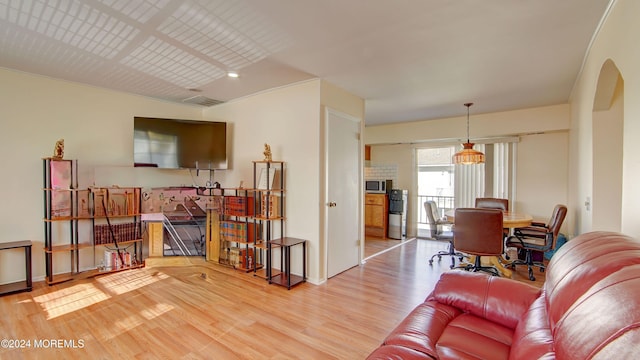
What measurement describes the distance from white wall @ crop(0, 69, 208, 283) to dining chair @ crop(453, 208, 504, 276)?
4656mm

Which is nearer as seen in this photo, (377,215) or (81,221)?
(81,221)

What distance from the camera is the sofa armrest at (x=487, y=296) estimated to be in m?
1.62

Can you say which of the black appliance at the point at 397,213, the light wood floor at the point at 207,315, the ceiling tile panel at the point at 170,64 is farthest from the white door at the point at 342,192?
the black appliance at the point at 397,213

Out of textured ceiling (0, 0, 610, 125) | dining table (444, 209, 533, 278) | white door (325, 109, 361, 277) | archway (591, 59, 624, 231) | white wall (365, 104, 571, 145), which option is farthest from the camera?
white wall (365, 104, 571, 145)

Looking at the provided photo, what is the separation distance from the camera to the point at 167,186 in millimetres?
4559

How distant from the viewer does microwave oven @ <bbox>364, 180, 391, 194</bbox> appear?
248 inches

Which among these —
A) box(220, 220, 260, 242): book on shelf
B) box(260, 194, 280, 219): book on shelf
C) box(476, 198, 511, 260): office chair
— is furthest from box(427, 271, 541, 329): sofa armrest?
box(476, 198, 511, 260): office chair

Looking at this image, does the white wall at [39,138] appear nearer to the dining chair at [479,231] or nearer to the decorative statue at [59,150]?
the decorative statue at [59,150]

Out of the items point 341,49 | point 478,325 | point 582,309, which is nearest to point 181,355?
point 478,325

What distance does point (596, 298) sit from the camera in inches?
32.5

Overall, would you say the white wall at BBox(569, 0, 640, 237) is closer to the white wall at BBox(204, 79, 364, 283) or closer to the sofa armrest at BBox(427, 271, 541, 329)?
the sofa armrest at BBox(427, 271, 541, 329)

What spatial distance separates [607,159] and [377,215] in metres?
4.02

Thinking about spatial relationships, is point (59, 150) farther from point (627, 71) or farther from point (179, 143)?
point (627, 71)

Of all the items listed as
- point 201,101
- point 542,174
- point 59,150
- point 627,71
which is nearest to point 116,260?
point 59,150
